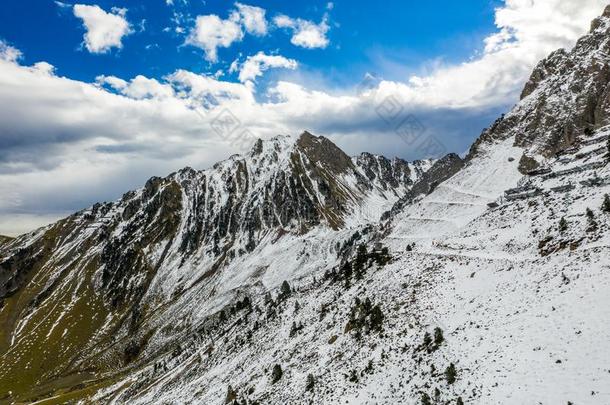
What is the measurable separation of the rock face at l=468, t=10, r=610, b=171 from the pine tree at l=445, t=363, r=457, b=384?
10496cm

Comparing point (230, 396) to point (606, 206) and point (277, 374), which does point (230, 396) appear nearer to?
point (277, 374)

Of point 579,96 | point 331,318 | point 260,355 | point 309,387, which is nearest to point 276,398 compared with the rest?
point 309,387

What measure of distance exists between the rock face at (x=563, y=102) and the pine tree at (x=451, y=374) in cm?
10496

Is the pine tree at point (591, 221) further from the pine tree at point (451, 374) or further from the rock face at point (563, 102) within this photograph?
the rock face at point (563, 102)

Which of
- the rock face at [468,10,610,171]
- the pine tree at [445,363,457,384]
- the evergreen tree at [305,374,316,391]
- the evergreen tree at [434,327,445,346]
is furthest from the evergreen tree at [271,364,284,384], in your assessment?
the rock face at [468,10,610,171]

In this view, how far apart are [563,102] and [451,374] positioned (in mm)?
141062

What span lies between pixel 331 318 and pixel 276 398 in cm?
1994

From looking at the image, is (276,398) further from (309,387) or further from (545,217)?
(545,217)

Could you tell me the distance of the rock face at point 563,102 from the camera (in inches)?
5064

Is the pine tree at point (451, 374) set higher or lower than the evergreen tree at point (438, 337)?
lower

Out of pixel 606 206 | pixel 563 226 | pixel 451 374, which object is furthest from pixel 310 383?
pixel 606 206

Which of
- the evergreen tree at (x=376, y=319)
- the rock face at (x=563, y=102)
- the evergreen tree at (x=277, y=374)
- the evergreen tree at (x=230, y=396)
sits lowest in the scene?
the evergreen tree at (x=230, y=396)

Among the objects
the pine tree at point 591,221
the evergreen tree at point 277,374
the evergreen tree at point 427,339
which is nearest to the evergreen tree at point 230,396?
the evergreen tree at point 277,374

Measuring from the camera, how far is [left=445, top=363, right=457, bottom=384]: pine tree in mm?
30959
